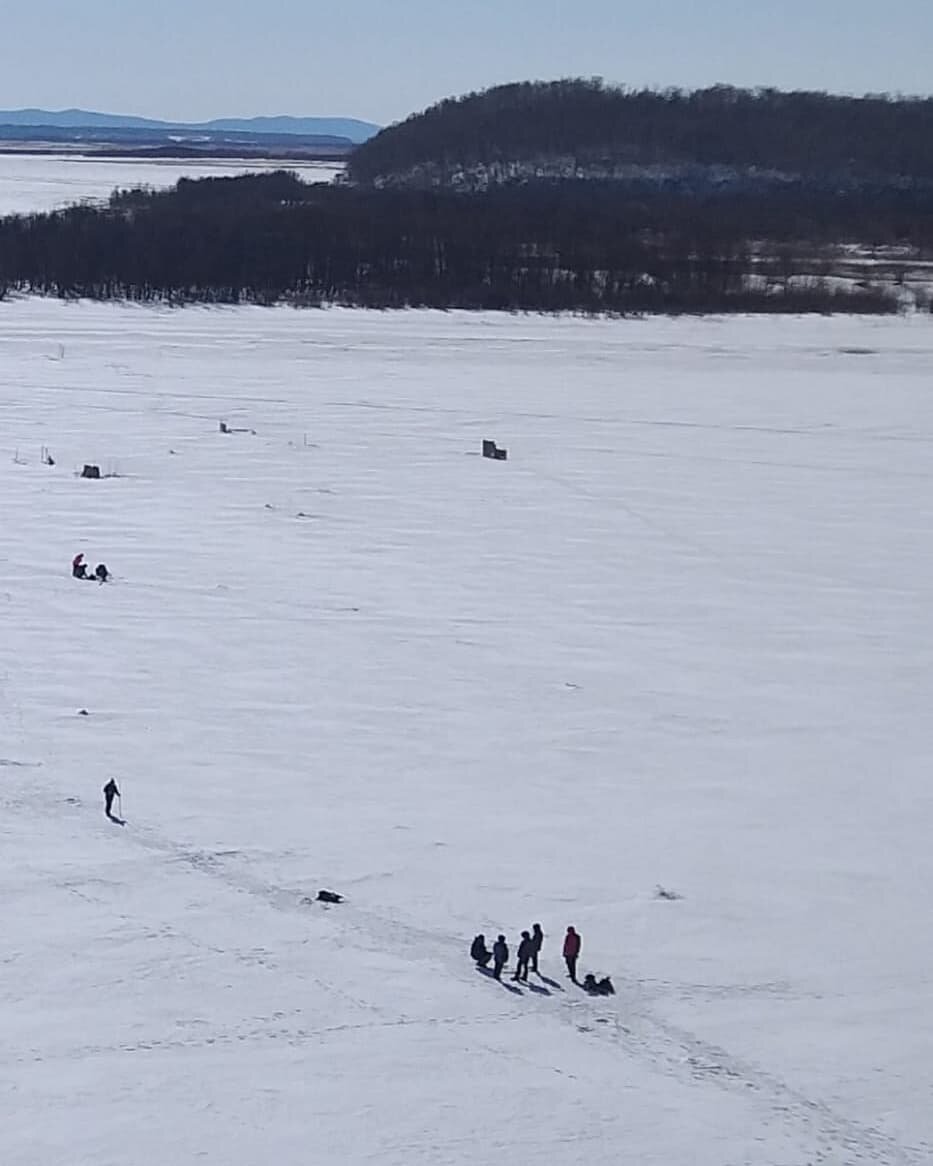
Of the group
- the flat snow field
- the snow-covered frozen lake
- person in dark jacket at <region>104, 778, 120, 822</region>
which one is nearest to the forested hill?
the snow-covered frozen lake

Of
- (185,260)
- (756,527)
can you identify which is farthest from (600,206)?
(756,527)

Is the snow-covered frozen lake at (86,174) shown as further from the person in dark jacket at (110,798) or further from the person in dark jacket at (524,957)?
the person in dark jacket at (524,957)

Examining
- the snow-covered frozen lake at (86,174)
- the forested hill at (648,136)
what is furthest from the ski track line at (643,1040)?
the forested hill at (648,136)

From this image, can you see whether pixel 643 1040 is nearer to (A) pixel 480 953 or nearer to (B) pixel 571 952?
(B) pixel 571 952

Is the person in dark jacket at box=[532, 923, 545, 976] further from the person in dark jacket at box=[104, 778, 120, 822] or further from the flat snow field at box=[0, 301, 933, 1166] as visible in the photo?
the person in dark jacket at box=[104, 778, 120, 822]

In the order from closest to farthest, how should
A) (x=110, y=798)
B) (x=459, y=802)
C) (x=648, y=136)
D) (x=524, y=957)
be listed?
(x=524, y=957) → (x=110, y=798) → (x=459, y=802) → (x=648, y=136)

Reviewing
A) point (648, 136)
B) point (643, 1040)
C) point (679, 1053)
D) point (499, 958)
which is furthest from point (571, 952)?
point (648, 136)

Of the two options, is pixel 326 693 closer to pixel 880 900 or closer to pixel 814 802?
pixel 814 802
